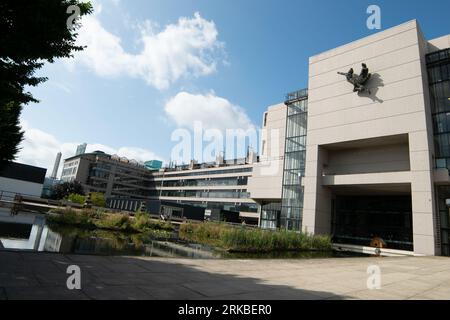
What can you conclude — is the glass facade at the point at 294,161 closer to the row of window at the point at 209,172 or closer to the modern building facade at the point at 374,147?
the modern building facade at the point at 374,147

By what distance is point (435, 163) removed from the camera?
2483 cm

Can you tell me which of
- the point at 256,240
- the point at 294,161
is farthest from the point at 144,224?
the point at 294,161

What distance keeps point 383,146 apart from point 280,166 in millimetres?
15519

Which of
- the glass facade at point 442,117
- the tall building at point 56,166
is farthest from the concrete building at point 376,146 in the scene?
the tall building at point 56,166

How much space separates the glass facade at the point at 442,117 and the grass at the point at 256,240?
12314 millimetres

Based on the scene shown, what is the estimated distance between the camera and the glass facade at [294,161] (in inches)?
1388

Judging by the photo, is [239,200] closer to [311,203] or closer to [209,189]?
[209,189]

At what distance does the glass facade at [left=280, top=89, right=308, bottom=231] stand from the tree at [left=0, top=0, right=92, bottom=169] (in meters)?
31.4

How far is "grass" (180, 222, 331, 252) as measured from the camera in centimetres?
1407

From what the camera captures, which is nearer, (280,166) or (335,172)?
(335,172)

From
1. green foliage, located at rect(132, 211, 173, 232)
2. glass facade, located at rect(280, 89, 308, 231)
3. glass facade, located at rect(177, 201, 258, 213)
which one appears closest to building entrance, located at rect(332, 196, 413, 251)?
glass facade, located at rect(280, 89, 308, 231)

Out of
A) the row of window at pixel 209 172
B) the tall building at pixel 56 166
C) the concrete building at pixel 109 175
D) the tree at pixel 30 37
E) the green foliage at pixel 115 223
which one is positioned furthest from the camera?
the tall building at pixel 56 166

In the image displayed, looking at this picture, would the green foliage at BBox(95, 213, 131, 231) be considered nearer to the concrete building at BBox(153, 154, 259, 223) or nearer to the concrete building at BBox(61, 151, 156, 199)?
the concrete building at BBox(153, 154, 259, 223)
